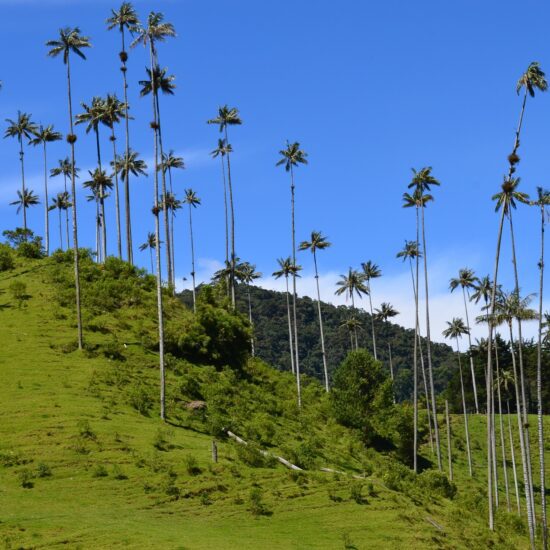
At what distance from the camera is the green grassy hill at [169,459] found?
117 ft

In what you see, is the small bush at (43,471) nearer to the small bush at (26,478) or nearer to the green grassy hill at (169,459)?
the green grassy hill at (169,459)

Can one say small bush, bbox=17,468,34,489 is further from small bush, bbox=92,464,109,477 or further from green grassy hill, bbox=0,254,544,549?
small bush, bbox=92,464,109,477

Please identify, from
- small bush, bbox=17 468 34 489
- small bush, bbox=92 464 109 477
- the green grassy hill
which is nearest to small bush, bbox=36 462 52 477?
the green grassy hill

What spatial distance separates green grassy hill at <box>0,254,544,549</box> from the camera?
35.6 metres

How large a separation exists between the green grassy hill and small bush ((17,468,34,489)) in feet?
0.24

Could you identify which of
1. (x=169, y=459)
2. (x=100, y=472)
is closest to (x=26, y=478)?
(x=100, y=472)

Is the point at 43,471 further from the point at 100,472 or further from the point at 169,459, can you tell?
the point at 169,459

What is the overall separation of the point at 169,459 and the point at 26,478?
7.91m

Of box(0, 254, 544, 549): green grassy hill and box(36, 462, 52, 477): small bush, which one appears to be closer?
box(0, 254, 544, 549): green grassy hill

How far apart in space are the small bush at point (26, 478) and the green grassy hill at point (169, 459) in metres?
0.07

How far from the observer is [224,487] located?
40781mm

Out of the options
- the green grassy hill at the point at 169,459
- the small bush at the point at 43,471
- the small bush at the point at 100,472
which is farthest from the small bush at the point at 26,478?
the small bush at the point at 100,472

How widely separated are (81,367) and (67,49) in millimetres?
26939

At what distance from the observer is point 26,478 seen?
129 ft
